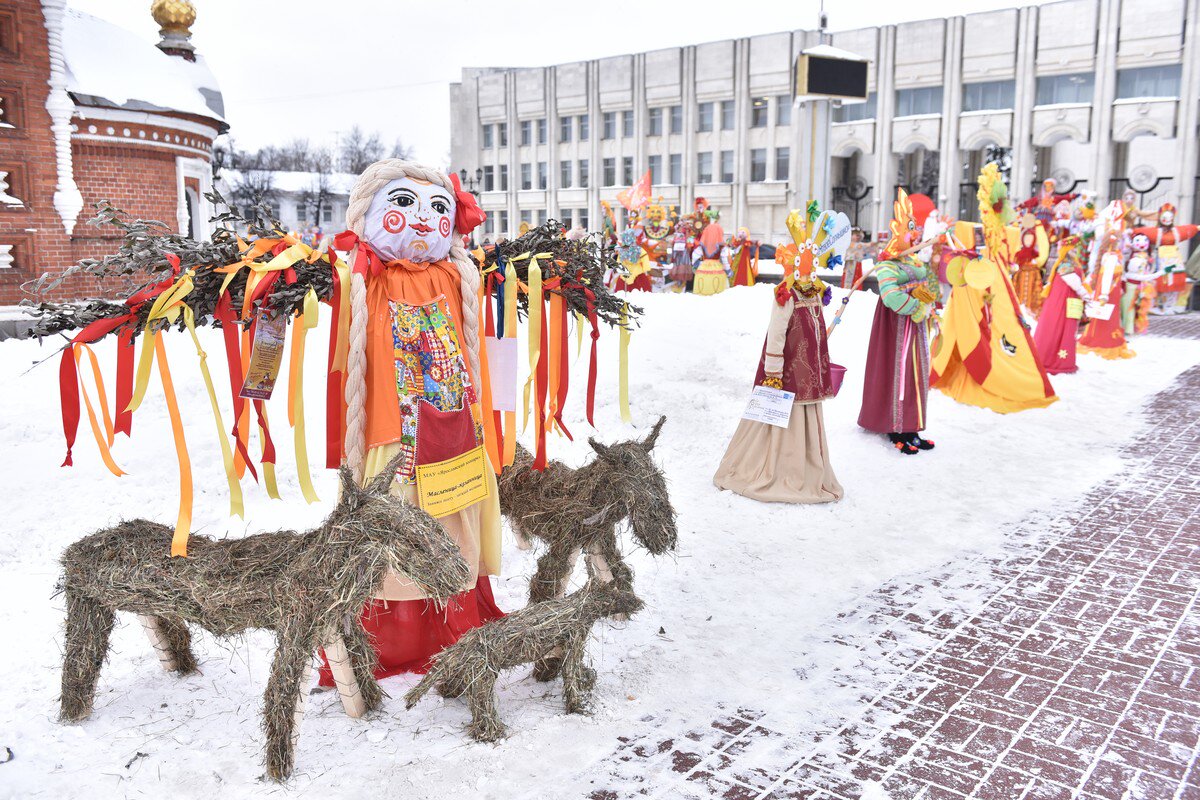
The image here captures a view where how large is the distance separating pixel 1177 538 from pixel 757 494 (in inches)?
105

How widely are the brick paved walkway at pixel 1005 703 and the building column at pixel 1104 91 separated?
3206 cm

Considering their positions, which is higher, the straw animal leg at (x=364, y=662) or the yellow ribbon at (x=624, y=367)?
the yellow ribbon at (x=624, y=367)

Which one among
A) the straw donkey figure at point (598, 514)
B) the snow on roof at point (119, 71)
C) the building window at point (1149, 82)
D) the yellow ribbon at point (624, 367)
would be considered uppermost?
the building window at point (1149, 82)

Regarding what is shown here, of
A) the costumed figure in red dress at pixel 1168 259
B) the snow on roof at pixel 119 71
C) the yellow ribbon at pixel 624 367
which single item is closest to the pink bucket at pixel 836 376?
the yellow ribbon at pixel 624 367

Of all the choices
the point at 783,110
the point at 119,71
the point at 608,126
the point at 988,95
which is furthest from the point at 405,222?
the point at 608,126

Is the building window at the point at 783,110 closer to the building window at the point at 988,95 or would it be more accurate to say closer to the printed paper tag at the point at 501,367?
the building window at the point at 988,95

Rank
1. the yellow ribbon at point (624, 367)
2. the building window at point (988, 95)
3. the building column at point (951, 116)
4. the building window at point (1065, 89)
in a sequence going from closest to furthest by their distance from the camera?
the yellow ribbon at point (624, 367), the building window at point (1065, 89), the building window at point (988, 95), the building column at point (951, 116)

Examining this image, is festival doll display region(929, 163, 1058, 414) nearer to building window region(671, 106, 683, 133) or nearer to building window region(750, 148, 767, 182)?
building window region(750, 148, 767, 182)

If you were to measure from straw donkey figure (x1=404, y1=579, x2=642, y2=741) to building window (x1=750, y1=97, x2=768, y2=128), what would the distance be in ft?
134

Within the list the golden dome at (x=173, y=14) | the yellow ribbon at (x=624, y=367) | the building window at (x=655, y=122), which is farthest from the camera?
the building window at (x=655, y=122)

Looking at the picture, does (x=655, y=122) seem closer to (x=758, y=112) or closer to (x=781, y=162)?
(x=758, y=112)

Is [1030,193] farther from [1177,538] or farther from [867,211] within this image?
[1177,538]

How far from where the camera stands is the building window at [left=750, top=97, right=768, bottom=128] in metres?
41.6

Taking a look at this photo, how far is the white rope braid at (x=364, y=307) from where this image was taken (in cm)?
358
